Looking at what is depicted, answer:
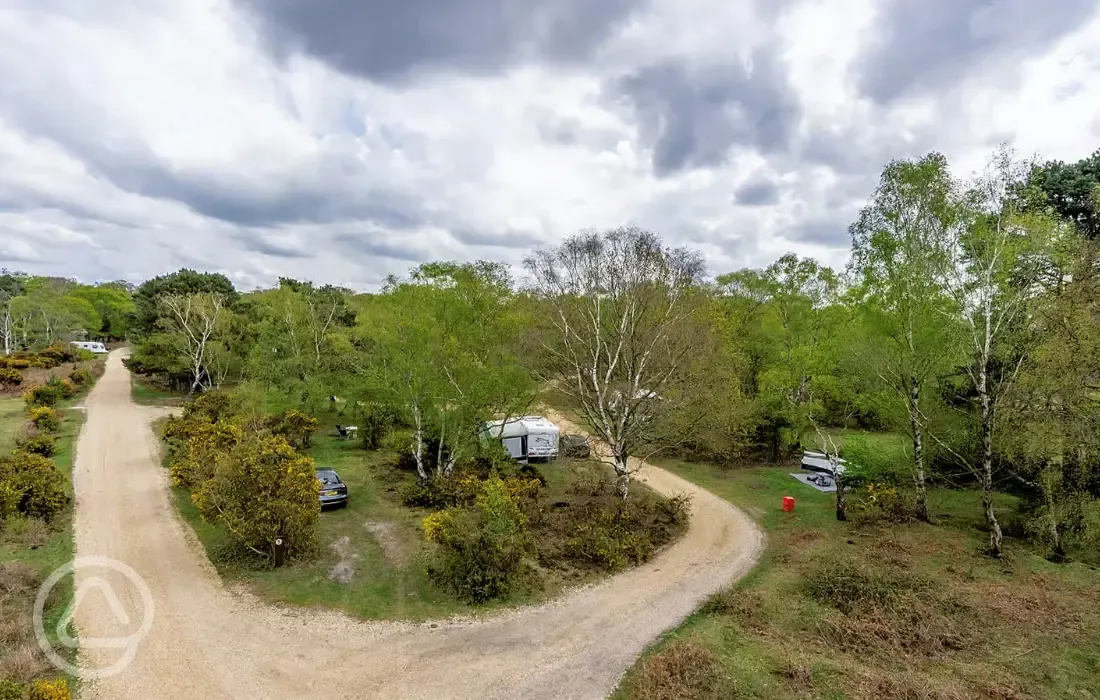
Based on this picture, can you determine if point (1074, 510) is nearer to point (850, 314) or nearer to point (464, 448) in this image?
point (850, 314)

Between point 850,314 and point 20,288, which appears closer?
point 850,314

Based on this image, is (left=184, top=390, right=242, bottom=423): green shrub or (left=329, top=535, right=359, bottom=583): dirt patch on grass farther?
(left=184, top=390, right=242, bottom=423): green shrub

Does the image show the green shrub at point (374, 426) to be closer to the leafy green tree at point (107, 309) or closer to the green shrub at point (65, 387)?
the green shrub at point (65, 387)

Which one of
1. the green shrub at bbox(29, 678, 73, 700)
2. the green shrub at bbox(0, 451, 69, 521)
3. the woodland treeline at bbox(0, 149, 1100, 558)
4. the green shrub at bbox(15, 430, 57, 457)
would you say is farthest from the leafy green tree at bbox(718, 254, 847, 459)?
the green shrub at bbox(15, 430, 57, 457)

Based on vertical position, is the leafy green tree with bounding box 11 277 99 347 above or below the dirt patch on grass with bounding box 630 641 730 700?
above

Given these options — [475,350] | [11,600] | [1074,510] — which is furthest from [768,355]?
[11,600]

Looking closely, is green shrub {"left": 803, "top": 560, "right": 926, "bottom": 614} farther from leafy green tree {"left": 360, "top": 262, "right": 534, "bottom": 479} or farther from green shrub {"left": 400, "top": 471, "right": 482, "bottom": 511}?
leafy green tree {"left": 360, "top": 262, "right": 534, "bottom": 479}

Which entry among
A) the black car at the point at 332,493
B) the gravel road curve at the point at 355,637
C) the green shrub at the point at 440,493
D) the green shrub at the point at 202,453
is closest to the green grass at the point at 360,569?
the black car at the point at 332,493

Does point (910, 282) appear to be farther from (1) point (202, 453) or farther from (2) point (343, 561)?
(1) point (202, 453)
